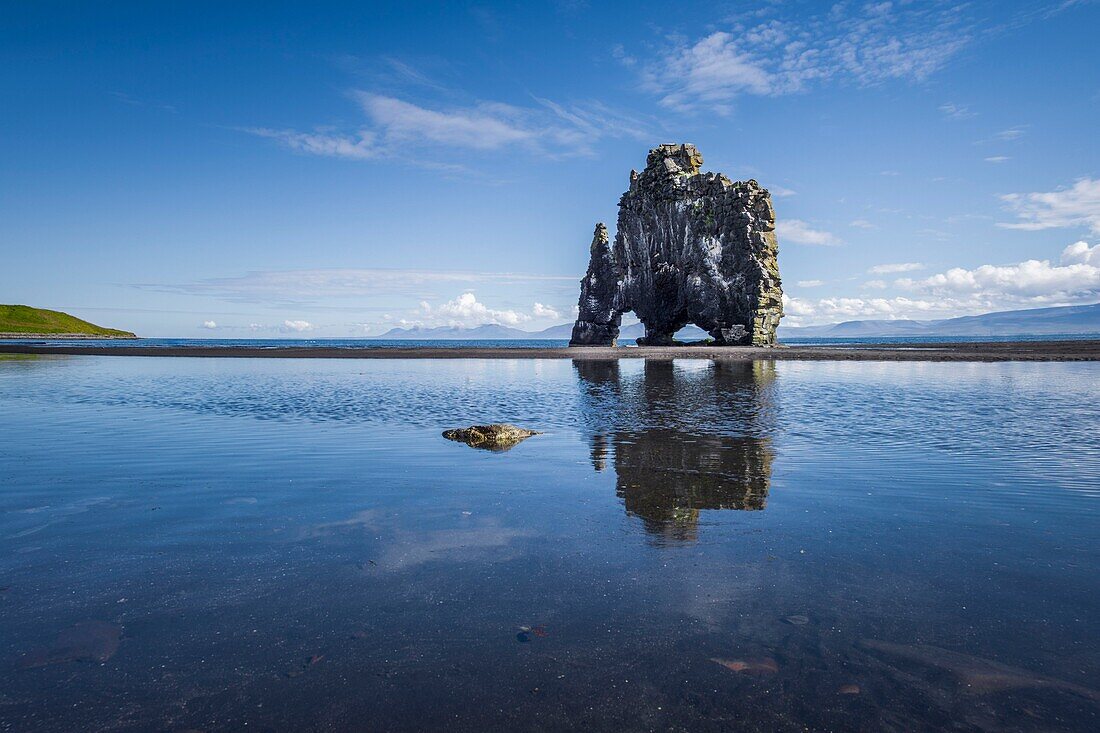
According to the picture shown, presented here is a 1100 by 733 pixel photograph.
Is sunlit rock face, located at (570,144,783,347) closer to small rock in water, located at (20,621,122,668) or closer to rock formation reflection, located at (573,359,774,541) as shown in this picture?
rock formation reflection, located at (573,359,774,541)

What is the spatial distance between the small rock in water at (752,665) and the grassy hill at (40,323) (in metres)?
190

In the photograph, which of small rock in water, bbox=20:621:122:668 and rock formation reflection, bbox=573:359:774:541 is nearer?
small rock in water, bbox=20:621:122:668

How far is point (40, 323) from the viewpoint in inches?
6708

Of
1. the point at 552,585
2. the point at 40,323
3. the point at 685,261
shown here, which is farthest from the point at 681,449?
the point at 40,323

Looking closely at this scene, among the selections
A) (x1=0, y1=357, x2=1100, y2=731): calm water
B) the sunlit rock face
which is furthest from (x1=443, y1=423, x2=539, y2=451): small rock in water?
the sunlit rock face

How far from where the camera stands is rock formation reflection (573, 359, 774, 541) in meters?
9.49

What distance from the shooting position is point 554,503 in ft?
31.5

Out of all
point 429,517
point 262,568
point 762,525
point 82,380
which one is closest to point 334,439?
point 429,517

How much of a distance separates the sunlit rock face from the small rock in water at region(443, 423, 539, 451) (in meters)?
72.6

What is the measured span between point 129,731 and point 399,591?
255 centimetres

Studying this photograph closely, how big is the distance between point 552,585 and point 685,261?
8951 cm

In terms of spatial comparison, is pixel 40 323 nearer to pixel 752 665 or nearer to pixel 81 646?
pixel 81 646

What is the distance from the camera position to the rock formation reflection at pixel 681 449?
9492 millimetres

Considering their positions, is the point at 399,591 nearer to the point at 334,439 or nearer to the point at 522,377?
the point at 334,439
